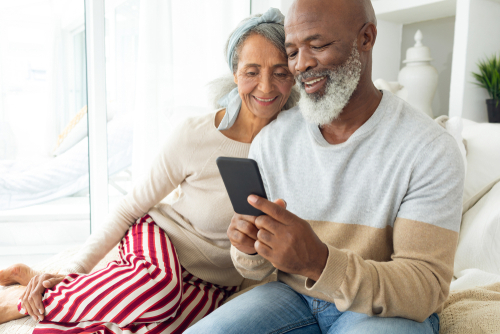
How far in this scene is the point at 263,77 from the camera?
3.59 ft

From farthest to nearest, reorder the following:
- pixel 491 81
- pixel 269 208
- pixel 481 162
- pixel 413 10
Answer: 1. pixel 413 10
2. pixel 491 81
3. pixel 481 162
4. pixel 269 208

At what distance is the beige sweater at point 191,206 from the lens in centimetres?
121

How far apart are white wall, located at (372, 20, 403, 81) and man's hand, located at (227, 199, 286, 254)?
1.83 m

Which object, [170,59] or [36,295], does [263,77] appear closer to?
[36,295]

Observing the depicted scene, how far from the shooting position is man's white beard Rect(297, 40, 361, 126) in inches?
36.3

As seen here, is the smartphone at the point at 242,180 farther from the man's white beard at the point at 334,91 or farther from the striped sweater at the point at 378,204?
the man's white beard at the point at 334,91

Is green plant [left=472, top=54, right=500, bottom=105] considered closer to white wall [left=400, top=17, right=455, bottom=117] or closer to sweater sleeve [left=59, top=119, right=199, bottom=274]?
white wall [left=400, top=17, right=455, bottom=117]

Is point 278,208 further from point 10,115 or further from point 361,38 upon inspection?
point 10,115

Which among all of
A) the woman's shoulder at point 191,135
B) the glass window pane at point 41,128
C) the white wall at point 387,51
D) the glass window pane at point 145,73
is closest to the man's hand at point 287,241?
the woman's shoulder at point 191,135

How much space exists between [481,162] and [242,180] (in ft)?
3.86

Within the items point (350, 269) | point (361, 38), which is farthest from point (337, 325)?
point (361, 38)

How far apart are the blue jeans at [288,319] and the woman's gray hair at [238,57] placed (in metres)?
0.55

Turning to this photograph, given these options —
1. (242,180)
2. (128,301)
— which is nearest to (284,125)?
(242,180)

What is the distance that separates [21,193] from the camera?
1.97m
